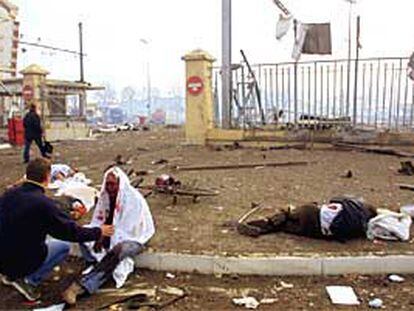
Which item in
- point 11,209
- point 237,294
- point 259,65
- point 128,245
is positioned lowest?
point 237,294

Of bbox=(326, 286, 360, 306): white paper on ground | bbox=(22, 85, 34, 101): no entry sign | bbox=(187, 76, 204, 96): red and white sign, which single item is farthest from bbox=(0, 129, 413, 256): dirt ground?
bbox=(22, 85, 34, 101): no entry sign

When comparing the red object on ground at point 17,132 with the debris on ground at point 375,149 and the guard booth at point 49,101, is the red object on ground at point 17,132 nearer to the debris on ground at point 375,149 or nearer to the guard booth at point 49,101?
the guard booth at point 49,101

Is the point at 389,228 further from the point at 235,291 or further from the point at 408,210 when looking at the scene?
the point at 235,291

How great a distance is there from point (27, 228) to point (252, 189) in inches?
188

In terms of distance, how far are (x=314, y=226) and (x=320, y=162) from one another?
5.84 metres

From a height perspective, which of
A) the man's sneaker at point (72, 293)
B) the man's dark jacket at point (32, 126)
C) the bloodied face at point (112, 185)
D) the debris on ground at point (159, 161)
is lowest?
the man's sneaker at point (72, 293)

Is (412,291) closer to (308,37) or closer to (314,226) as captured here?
(314,226)

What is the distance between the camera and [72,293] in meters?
5.12

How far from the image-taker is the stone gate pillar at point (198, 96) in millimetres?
15953

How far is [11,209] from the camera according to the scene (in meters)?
5.07

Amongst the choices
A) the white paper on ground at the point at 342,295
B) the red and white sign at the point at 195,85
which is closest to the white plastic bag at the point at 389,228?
the white paper on ground at the point at 342,295

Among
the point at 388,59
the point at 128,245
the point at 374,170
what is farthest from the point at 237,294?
the point at 388,59

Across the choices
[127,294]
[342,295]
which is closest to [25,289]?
[127,294]

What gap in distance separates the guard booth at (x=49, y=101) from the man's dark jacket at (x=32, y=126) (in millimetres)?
7351
